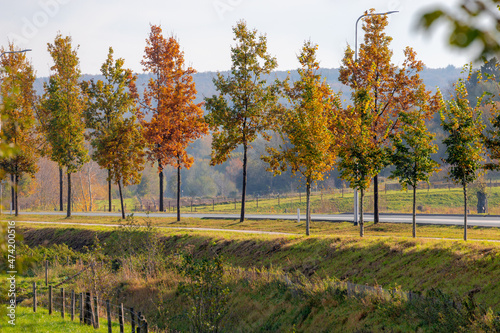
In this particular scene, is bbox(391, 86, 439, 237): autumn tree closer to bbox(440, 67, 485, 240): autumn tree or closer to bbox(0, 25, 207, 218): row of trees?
bbox(440, 67, 485, 240): autumn tree

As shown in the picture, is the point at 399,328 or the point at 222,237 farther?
the point at 222,237

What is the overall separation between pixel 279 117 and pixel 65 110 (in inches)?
705

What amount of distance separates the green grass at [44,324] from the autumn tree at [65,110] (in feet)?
73.5

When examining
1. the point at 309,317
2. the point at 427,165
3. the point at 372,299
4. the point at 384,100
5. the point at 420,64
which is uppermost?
the point at 420,64

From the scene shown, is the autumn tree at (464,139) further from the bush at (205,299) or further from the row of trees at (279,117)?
the bush at (205,299)

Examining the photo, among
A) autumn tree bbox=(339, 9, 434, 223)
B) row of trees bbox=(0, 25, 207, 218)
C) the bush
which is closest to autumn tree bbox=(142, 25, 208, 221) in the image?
row of trees bbox=(0, 25, 207, 218)

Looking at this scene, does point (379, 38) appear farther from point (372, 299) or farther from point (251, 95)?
point (372, 299)

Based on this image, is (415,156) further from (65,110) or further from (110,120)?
(65,110)

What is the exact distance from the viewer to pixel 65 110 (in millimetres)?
38375

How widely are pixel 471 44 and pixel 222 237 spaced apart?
22411mm

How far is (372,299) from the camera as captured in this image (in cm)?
1296

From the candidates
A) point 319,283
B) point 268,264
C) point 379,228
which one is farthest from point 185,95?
point 319,283

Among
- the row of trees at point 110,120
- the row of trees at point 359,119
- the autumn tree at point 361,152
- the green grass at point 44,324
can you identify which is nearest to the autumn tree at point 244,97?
the row of trees at point 359,119

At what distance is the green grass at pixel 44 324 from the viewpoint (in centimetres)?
1399
